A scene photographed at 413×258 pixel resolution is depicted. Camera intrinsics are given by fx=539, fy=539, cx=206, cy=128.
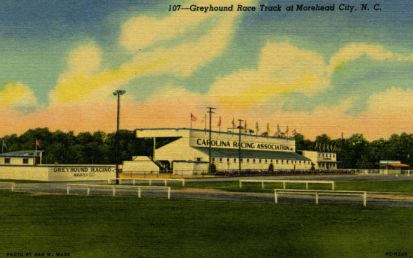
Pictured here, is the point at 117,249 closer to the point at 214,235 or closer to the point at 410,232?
the point at 214,235

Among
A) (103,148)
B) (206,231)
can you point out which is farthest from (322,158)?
(206,231)

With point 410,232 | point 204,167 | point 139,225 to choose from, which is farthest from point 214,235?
point 204,167

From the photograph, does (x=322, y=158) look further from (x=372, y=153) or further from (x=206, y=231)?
(x=206, y=231)

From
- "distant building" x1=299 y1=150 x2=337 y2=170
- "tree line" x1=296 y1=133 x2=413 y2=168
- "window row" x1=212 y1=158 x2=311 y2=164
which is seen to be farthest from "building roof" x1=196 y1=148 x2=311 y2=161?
"tree line" x1=296 y1=133 x2=413 y2=168

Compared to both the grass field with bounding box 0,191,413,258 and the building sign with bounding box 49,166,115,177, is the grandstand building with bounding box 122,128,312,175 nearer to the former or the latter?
the building sign with bounding box 49,166,115,177

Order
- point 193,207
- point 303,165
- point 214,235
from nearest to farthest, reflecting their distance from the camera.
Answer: point 214,235, point 193,207, point 303,165
